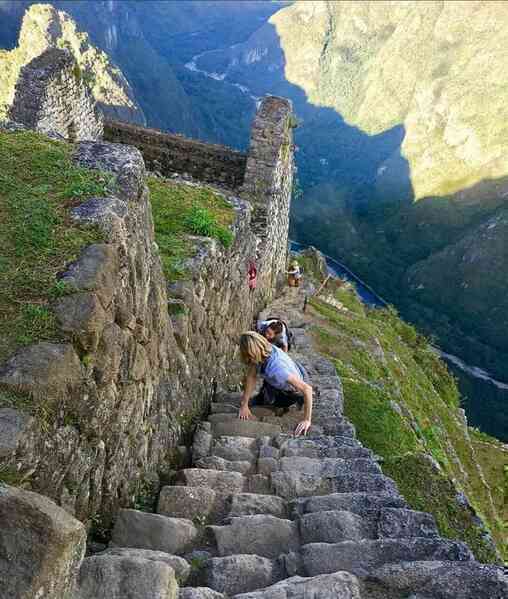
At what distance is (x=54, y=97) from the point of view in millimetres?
13711

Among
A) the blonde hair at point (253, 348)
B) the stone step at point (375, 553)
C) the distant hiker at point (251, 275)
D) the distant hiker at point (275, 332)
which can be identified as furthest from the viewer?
the distant hiker at point (251, 275)

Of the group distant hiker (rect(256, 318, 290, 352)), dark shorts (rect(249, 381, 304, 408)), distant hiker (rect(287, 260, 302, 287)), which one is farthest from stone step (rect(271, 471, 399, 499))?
distant hiker (rect(287, 260, 302, 287))

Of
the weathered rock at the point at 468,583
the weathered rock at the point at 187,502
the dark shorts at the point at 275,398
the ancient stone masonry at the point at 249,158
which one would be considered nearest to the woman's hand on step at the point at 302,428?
the dark shorts at the point at 275,398

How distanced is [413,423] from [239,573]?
1250cm

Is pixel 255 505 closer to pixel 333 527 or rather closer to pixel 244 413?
pixel 333 527

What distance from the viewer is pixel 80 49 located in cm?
7469

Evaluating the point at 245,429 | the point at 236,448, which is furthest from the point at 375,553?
the point at 245,429

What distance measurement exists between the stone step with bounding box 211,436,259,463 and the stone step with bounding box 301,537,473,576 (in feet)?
7.73

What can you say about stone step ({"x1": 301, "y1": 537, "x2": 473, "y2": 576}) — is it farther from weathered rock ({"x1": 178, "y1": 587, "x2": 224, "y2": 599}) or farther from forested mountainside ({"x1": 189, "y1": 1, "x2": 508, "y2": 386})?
forested mountainside ({"x1": 189, "y1": 1, "x2": 508, "y2": 386})

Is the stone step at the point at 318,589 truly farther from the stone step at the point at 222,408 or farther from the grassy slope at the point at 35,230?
the stone step at the point at 222,408

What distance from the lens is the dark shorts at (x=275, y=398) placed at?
8.17 m

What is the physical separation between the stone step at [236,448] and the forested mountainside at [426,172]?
263 feet

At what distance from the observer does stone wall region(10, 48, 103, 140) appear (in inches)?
508

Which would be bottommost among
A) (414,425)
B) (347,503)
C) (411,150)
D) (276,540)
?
(276,540)
